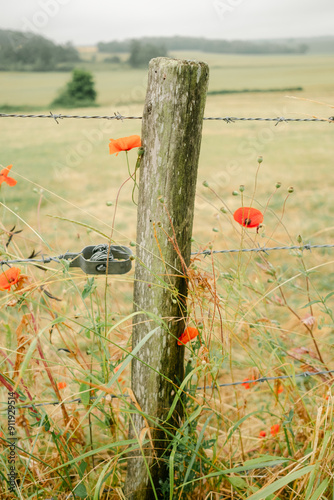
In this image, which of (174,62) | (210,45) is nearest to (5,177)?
(174,62)

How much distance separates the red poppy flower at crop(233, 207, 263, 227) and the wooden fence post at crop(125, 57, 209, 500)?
180 mm

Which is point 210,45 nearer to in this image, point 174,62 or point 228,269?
point 228,269

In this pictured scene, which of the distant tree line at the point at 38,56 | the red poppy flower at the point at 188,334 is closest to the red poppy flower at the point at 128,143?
the red poppy flower at the point at 188,334

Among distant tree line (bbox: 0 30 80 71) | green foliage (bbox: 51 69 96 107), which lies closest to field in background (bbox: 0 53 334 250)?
green foliage (bbox: 51 69 96 107)

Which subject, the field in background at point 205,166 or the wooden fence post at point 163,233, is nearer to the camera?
the wooden fence post at point 163,233

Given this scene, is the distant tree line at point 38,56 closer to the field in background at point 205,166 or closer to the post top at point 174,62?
the field in background at point 205,166

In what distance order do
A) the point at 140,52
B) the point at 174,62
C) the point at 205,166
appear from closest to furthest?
1. the point at 174,62
2. the point at 205,166
3. the point at 140,52

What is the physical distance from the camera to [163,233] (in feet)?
3.59

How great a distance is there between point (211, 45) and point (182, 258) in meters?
52.6

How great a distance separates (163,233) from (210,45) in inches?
2062

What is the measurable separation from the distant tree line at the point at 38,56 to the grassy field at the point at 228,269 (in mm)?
17546

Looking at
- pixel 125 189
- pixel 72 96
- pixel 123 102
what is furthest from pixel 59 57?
pixel 125 189

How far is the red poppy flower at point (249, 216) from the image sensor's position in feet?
4.05

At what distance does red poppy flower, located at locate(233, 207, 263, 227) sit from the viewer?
124 cm
